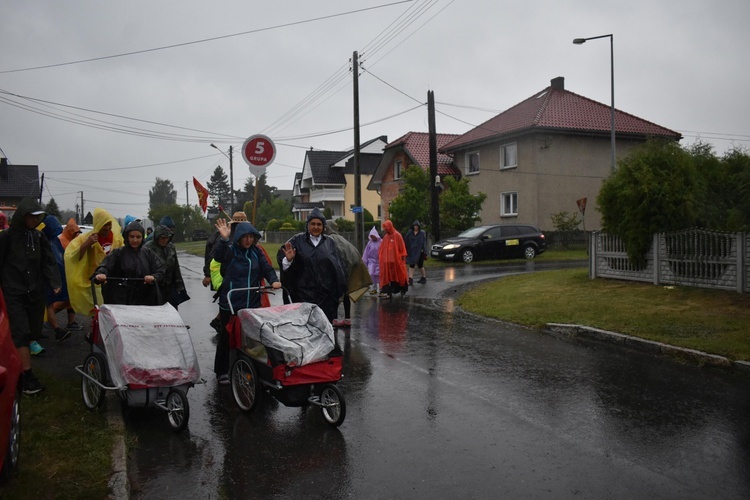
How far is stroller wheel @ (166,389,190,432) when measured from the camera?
540 centimetres

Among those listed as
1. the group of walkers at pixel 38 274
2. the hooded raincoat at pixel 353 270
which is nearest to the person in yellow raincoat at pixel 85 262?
the group of walkers at pixel 38 274

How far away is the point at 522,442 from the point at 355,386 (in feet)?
7.68

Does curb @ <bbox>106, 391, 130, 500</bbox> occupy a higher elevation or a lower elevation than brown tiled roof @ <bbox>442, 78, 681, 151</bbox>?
lower

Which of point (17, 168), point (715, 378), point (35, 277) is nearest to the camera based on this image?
point (35, 277)

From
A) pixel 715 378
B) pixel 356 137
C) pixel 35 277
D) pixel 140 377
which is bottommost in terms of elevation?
pixel 715 378

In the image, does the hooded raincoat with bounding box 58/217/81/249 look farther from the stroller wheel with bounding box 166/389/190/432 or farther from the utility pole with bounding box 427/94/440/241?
the utility pole with bounding box 427/94/440/241

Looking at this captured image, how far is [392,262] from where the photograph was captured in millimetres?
15031

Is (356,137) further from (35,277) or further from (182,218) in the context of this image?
(182,218)

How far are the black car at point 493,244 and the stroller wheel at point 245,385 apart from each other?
20.4 m

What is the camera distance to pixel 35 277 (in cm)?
687

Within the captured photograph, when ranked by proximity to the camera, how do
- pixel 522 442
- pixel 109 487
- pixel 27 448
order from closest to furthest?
1. pixel 109 487
2. pixel 27 448
3. pixel 522 442

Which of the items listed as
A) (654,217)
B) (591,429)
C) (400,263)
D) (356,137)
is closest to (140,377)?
(591,429)

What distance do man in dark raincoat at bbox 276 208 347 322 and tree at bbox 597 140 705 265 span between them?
27.9 ft

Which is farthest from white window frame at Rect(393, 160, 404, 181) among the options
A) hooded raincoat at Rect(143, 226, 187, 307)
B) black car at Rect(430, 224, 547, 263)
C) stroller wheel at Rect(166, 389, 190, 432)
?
stroller wheel at Rect(166, 389, 190, 432)
